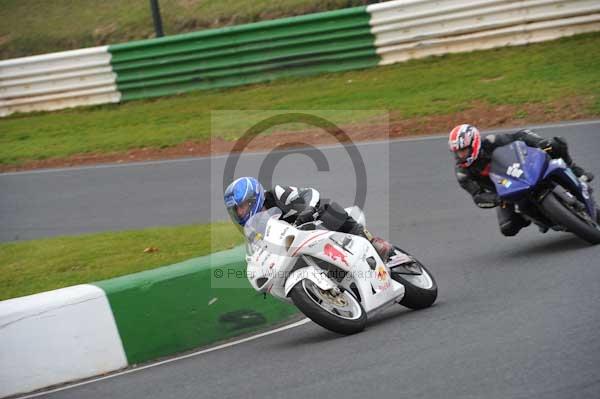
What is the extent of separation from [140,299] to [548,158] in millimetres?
4058

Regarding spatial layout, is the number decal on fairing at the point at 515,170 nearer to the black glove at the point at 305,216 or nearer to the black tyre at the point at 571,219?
the black tyre at the point at 571,219

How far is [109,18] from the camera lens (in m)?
25.2

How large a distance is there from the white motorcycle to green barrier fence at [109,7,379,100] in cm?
1197

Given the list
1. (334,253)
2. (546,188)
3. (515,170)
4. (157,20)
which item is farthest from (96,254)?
(157,20)

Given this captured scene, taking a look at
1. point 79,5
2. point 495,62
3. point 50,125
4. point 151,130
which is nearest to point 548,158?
point 495,62

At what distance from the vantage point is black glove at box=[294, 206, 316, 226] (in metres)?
6.99

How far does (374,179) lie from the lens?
13.0 metres

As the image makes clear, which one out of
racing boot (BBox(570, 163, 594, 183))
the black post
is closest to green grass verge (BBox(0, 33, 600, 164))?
the black post

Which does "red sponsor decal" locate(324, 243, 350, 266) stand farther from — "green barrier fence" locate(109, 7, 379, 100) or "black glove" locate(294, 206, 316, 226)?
"green barrier fence" locate(109, 7, 379, 100)

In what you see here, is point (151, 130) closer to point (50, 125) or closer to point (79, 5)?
point (50, 125)

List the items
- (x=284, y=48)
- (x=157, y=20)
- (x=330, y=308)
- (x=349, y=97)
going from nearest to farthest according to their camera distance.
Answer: (x=330, y=308)
(x=349, y=97)
(x=284, y=48)
(x=157, y=20)

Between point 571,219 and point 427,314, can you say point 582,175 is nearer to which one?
point 571,219

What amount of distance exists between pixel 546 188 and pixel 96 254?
5.07 meters

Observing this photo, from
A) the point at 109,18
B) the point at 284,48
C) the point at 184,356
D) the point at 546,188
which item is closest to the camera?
the point at 184,356
